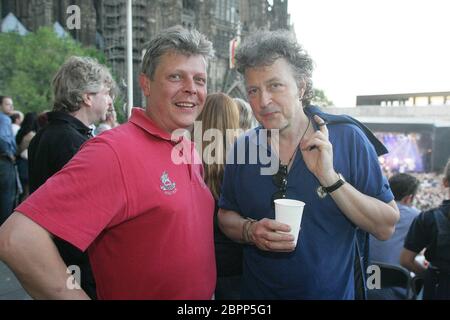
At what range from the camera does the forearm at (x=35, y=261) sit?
42.8 inches

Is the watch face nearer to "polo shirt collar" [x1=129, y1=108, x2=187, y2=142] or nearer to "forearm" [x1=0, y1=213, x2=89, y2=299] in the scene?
"polo shirt collar" [x1=129, y1=108, x2=187, y2=142]

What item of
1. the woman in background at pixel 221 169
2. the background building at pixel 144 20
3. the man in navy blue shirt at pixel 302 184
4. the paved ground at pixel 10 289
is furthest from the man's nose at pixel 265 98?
the background building at pixel 144 20

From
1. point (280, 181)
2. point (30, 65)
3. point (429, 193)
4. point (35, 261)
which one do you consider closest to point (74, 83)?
point (280, 181)

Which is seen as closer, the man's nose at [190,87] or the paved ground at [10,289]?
the man's nose at [190,87]

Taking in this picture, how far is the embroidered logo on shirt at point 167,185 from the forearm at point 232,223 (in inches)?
20.0

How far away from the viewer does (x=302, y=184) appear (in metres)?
1.75

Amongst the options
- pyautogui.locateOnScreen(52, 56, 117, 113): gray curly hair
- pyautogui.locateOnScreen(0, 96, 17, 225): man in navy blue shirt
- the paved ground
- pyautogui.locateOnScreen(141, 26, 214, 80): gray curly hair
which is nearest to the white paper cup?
pyautogui.locateOnScreen(141, 26, 214, 80): gray curly hair

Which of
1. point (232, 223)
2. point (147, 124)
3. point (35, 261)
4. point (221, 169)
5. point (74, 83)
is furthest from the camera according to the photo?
point (74, 83)

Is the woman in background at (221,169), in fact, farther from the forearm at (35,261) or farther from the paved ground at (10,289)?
the paved ground at (10,289)

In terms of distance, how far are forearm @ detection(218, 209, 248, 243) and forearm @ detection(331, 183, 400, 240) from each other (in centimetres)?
50

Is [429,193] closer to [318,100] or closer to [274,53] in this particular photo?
[318,100]

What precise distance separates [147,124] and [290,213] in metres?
0.71
